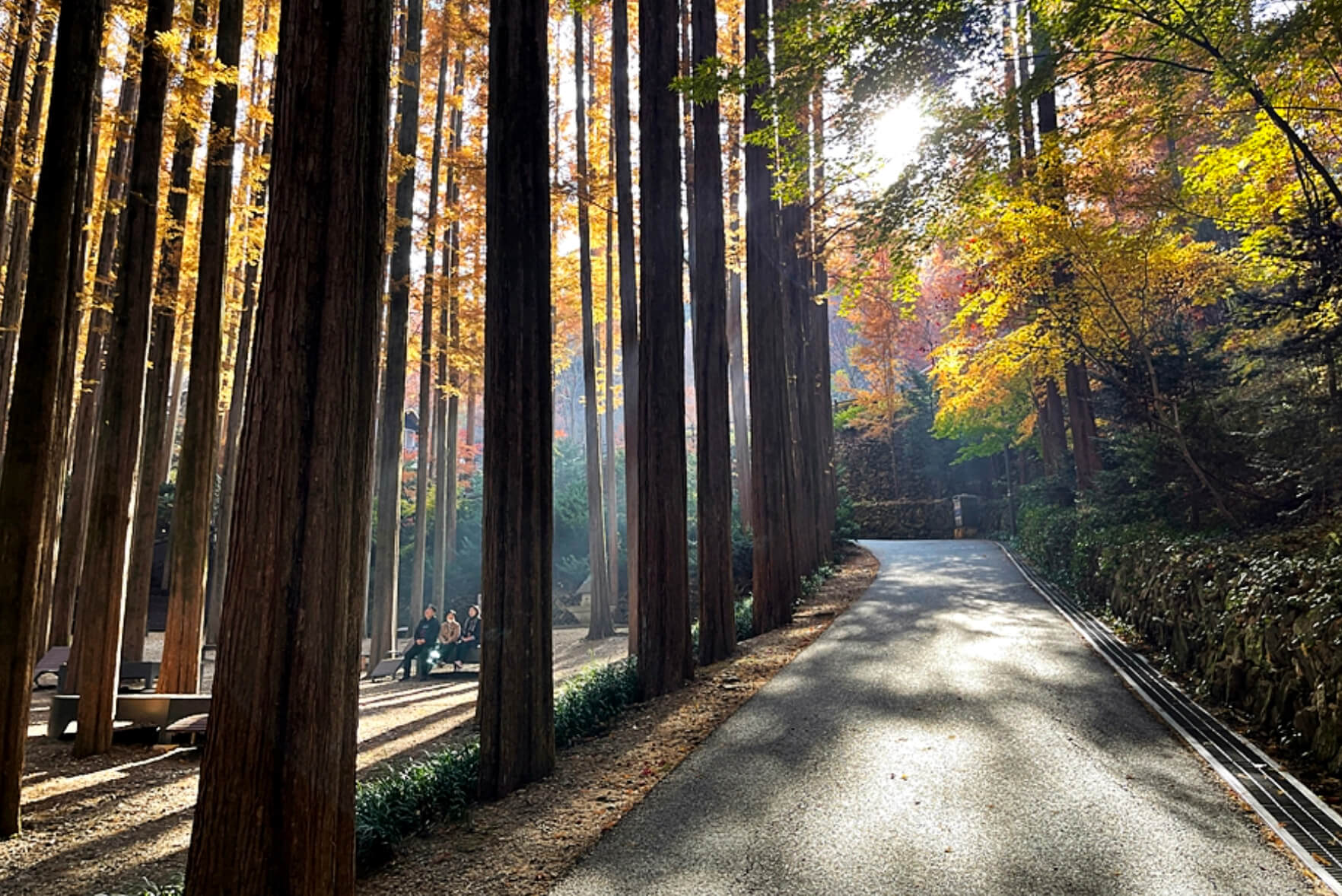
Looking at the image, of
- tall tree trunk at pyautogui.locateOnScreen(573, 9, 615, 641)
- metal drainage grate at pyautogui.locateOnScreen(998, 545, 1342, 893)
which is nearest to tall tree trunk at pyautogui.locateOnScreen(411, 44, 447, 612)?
tall tree trunk at pyautogui.locateOnScreen(573, 9, 615, 641)

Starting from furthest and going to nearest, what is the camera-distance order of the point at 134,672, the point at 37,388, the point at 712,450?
1. the point at 134,672
2. the point at 712,450
3. the point at 37,388

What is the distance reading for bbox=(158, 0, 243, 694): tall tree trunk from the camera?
8188 mm

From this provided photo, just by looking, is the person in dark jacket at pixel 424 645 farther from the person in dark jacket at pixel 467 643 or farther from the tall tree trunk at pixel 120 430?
the tall tree trunk at pixel 120 430

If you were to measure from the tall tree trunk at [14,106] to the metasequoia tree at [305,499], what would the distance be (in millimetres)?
6381

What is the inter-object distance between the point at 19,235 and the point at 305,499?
462 inches

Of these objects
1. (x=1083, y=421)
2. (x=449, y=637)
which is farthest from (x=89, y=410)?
(x=1083, y=421)

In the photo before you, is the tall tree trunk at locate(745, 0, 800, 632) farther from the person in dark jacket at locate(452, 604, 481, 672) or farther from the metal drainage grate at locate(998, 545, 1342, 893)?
the person in dark jacket at locate(452, 604, 481, 672)

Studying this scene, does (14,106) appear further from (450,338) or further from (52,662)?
(450,338)

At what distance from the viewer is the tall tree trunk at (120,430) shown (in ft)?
23.3

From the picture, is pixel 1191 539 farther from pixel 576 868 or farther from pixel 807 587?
pixel 576 868

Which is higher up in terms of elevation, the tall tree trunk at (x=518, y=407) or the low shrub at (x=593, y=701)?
the tall tree trunk at (x=518, y=407)

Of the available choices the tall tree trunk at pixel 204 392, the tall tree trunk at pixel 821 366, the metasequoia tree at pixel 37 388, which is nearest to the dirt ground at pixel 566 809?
the metasequoia tree at pixel 37 388

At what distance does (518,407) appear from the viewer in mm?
5773

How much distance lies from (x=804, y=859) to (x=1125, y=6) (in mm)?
8371
